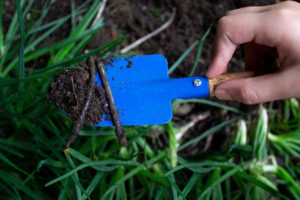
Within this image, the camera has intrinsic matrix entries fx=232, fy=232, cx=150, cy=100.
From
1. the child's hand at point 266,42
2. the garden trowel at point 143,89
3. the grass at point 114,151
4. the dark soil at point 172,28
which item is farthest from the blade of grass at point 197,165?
the dark soil at point 172,28

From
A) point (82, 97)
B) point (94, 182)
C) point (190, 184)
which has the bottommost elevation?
point (190, 184)

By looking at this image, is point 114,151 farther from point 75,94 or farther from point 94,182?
point 75,94

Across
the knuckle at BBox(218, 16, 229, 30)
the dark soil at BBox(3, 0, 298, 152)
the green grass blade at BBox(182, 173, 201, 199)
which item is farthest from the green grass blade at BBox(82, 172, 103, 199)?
the knuckle at BBox(218, 16, 229, 30)

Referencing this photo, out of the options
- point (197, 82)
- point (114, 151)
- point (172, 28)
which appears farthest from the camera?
point (172, 28)

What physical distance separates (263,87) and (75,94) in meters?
0.68

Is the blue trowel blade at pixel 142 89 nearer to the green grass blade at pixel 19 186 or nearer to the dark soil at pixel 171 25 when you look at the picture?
the green grass blade at pixel 19 186

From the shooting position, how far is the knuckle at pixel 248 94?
0.82 metres

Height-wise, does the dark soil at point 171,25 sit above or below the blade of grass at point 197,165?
above

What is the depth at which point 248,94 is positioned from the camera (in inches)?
32.7

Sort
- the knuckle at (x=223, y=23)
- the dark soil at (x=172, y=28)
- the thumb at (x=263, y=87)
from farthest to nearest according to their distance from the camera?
the dark soil at (x=172, y=28)
the knuckle at (x=223, y=23)
the thumb at (x=263, y=87)

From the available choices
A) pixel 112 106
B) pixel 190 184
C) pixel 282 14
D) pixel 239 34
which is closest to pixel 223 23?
pixel 239 34

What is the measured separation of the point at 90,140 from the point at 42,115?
297 millimetres

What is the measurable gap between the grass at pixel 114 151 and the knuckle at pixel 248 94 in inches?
9.2

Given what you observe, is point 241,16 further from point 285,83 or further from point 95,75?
point 95,75
